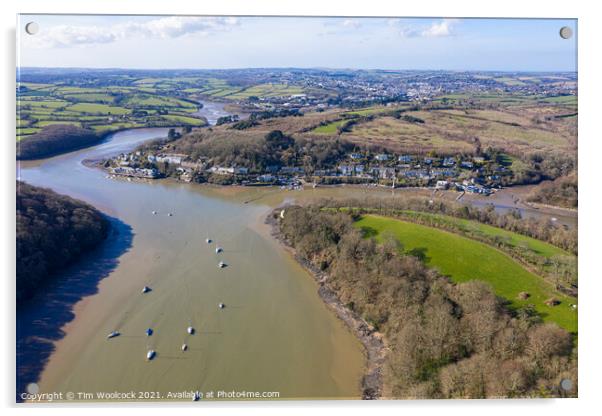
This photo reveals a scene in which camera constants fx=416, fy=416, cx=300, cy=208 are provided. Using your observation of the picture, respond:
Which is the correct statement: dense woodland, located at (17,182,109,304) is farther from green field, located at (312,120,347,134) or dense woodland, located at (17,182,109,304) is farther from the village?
green field, located at (312,120,347,134)

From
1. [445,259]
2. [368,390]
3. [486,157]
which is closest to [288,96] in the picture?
[486,157]

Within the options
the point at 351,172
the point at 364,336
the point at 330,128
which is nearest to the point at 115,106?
the point at 330,128

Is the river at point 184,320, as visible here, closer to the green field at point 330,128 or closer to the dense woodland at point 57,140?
the dense woodland at point 57,140

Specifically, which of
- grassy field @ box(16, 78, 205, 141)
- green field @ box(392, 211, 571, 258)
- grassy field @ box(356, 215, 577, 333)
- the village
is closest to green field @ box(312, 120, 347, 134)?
the village

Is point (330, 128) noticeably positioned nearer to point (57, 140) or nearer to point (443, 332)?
point (57, 140)
